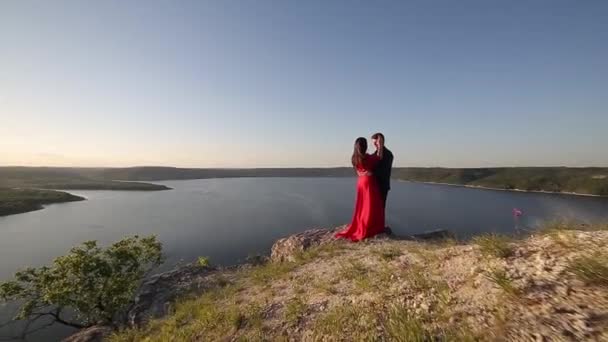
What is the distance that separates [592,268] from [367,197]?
6645 millimetres

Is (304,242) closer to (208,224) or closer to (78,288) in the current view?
(78,288)

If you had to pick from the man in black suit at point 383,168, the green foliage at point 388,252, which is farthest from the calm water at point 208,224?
the man in black suit at point 383,168

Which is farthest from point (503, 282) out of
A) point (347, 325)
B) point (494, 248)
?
point (347, 325)

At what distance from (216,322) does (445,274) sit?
474cm

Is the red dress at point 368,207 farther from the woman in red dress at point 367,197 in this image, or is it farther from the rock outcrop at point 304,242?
the rock outcrop at point 304,242

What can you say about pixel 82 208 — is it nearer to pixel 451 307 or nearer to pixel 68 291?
pixel 68 291

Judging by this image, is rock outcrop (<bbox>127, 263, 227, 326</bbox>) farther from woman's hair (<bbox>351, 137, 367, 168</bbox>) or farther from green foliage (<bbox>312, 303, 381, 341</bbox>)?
green foliage (<bbox>312, 303, 381, 341</bbox>)

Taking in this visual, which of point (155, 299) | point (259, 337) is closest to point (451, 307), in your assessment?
point (259, 337)

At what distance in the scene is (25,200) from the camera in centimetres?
6975

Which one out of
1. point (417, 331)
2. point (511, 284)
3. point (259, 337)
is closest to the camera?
point (417, 331)

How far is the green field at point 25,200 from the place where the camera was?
62.2 metres

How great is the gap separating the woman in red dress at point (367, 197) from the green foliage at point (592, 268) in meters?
6.27

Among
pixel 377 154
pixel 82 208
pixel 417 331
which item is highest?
pixel 377 154

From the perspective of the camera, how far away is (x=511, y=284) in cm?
365
